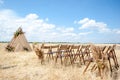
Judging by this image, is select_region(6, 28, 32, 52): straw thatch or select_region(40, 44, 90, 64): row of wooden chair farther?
select_region(6, 28, 32, 52): straw thatch

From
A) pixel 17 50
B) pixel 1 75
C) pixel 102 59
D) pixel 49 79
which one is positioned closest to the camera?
pixel 102 59

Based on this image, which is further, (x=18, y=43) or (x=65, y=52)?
(x=18, y=43)

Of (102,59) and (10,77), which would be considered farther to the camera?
(10,77)

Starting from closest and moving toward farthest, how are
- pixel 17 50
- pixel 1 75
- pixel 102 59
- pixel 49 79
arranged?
pixel 102 59, pixel 49 79, pixel 1 75, pixel 17 50

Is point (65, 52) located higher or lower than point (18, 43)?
lower

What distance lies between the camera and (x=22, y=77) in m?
8.69

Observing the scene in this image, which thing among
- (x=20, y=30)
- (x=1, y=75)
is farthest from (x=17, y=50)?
(x=1, y=75)

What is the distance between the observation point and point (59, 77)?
8.42 m

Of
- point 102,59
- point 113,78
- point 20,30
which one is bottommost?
point 113,78

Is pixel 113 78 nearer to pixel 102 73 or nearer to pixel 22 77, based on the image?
pixel 102 73

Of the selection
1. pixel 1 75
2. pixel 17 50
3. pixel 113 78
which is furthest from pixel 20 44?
pixel 113 78

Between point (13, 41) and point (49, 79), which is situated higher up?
point (13, 41)

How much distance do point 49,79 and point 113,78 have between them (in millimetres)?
2669

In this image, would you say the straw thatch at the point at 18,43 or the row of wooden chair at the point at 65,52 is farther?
the straw thatch at the point at 18,43
